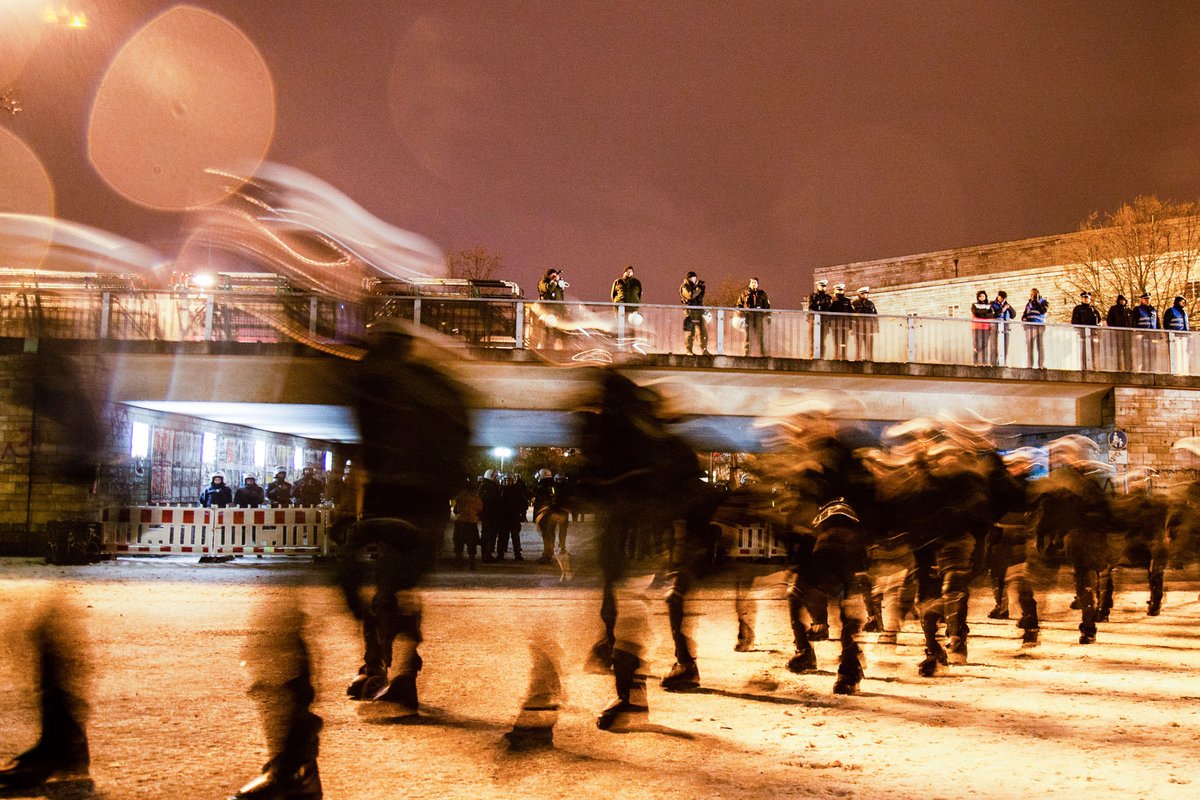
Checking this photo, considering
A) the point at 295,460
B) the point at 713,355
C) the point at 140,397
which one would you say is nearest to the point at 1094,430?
the point at 713,355

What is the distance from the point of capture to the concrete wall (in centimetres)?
562

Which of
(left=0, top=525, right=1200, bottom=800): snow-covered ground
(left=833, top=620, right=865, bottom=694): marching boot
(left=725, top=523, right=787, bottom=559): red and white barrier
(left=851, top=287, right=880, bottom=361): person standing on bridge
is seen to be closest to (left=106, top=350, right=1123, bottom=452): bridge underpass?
(left=851, top=287, right=880, bottom=361): person standing on bridge

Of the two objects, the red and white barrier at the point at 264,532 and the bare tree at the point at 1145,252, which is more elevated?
the bare tree at the point at 1145,252

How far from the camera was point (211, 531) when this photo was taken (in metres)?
21.5

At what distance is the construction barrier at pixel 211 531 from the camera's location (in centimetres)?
2119

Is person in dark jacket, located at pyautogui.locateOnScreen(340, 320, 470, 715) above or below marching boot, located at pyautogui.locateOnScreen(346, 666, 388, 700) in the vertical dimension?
above

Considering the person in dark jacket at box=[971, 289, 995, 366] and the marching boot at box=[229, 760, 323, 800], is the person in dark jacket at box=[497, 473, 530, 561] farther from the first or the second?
the marching boot at box=[229, 760, 323, 800]

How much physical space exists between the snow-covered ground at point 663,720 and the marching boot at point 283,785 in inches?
8.1

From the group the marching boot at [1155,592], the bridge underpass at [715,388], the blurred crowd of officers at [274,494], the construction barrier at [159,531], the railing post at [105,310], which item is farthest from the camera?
the blurred crowd of officers at [274,494]

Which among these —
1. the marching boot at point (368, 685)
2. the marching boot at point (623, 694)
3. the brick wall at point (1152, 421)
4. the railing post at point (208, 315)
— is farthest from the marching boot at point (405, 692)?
the brick wall at point (1152, 421)

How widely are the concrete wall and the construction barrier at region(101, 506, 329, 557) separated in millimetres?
701

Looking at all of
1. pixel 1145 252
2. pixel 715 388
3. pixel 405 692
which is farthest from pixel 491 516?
pixel 1145 252

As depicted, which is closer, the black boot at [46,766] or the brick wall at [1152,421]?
the black boot at [46,766]

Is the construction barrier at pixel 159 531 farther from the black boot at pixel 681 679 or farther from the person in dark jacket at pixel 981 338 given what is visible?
the person in dark jacket at pixel 981 338
